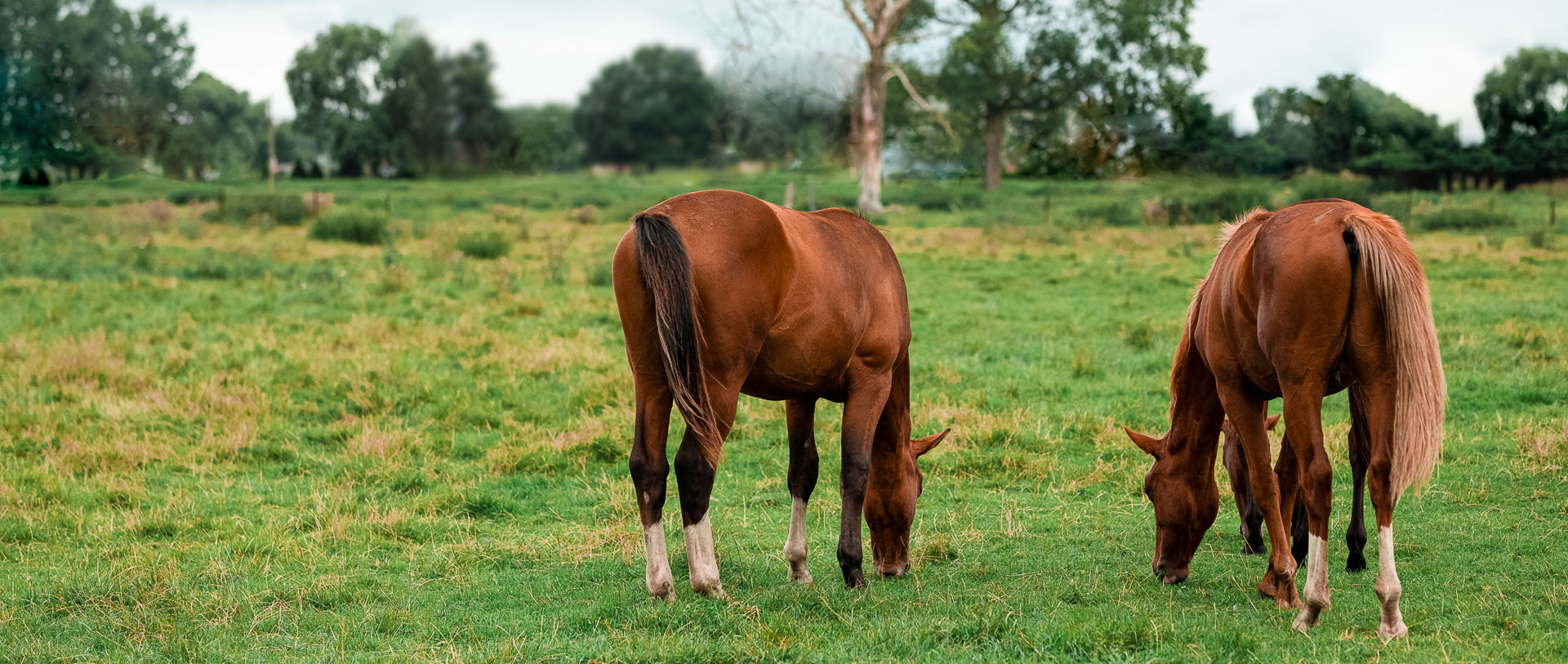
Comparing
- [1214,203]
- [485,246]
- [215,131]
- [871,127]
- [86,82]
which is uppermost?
[86,82]

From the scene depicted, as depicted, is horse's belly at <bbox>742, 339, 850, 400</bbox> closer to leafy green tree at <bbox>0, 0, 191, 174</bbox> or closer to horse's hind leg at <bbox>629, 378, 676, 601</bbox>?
horse's hind leg at <bbox>629, 378, 676, 601</bbox>

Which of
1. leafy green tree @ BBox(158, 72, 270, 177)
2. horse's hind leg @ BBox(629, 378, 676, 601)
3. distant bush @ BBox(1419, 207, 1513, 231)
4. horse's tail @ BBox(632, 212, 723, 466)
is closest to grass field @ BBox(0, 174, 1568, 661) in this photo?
horse's hind leg @ BBox(629, 378, 676, 601)

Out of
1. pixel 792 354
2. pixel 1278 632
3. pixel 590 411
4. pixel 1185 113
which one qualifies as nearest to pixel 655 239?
pixel 792 354

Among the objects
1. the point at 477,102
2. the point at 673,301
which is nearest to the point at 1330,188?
the point at 477,102

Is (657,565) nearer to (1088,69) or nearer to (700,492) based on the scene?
(700,492)

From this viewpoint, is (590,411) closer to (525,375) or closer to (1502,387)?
(525,375)

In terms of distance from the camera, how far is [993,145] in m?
41.2

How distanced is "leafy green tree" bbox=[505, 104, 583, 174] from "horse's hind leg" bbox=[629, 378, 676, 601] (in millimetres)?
6376

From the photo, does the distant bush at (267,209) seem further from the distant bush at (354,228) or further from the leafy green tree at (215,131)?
the leafy green tree at (215,131)

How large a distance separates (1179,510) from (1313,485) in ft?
3.00

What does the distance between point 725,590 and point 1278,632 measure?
2361 millimetres

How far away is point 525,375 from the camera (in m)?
10.4

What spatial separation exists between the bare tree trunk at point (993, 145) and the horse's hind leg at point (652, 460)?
37.9m

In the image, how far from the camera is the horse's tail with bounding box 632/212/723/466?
13.9 ft
